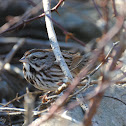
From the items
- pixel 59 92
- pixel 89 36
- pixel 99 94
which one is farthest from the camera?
pixel 89 36

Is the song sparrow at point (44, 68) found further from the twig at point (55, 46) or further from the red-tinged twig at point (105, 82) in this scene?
the red-tinged twig at point (105, 82)

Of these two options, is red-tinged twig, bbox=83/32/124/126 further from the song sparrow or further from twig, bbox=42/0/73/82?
the song sparrow

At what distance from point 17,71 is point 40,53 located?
1.18 m

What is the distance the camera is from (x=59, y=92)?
281 cm

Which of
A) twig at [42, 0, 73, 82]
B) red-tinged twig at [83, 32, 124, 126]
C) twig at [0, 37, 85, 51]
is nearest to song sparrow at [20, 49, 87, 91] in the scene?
twig at [42, 0, 73, 82]

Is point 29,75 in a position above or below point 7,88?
below

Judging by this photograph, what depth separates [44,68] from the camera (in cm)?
357

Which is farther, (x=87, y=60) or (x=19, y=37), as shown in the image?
(x=19, y=37)

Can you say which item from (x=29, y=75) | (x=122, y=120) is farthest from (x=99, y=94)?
(x=29, y=75)

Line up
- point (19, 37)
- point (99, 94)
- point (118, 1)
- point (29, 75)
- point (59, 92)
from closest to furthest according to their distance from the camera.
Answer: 1. point (99, 94)
2. point (59, 92)
3. point (29, 75)
4. point (19, 37)
5. point (118, 1)

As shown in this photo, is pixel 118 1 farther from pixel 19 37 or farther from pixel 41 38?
pixel 19 37

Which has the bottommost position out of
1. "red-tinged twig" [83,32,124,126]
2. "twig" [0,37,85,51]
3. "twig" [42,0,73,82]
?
"red-tinged twig" [83,32,124,126]

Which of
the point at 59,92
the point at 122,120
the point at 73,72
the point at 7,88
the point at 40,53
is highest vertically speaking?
the point at 7,88

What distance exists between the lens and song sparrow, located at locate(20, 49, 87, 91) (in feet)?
11.3
